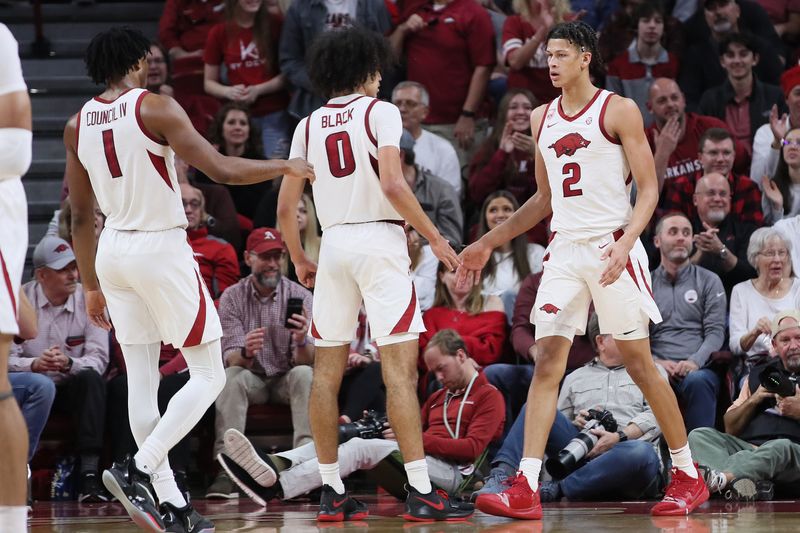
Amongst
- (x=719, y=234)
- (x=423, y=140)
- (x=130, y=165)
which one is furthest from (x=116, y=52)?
(x=719, y=234)

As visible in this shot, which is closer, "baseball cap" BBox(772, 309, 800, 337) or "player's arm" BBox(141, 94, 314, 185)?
"player's arm" BBox(141, 94, 314, 185)

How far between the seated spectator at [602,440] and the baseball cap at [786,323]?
0.73 m

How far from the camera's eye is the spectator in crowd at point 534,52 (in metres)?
10.4

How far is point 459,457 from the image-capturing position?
7410mm

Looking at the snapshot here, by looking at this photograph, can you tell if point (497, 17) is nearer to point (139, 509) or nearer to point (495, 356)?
point (495, 356)

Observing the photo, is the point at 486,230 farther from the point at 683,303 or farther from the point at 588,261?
the point at 588,261

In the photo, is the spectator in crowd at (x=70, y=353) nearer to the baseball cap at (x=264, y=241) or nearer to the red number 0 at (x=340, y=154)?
the baseball cap at (x=264, y=241)

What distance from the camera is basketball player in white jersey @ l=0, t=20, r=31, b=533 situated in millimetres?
4176

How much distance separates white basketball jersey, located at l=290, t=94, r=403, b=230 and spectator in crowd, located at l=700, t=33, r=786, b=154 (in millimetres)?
5124

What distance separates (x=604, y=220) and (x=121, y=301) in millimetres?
Answer: 2265

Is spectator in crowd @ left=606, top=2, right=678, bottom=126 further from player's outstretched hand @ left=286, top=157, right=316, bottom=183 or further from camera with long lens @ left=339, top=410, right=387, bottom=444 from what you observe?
player's outstretched hand @ left=286, top=157, right=316, bottom=183

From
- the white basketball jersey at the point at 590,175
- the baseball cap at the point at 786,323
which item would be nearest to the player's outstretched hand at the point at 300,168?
the white basketball jersey at the point at 590,175

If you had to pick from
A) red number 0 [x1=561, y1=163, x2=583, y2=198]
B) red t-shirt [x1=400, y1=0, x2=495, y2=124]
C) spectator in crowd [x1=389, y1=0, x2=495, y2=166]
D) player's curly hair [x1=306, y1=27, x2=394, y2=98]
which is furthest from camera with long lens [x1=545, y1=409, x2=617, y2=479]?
red t-shirt [x1=400, y1=0, x2=495, y2=124]

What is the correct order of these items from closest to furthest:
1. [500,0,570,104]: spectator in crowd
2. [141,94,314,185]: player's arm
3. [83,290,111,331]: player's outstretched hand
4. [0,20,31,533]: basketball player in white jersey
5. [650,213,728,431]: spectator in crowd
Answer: [0,20,31,533]: basketball player in white jersey
[141,94,314,185]: player's arm
[83,290,111,331]: player's outstretched hand
[650,213,728,431]: spectator in crowd
[500,0,570,104]: spectator in crowd
